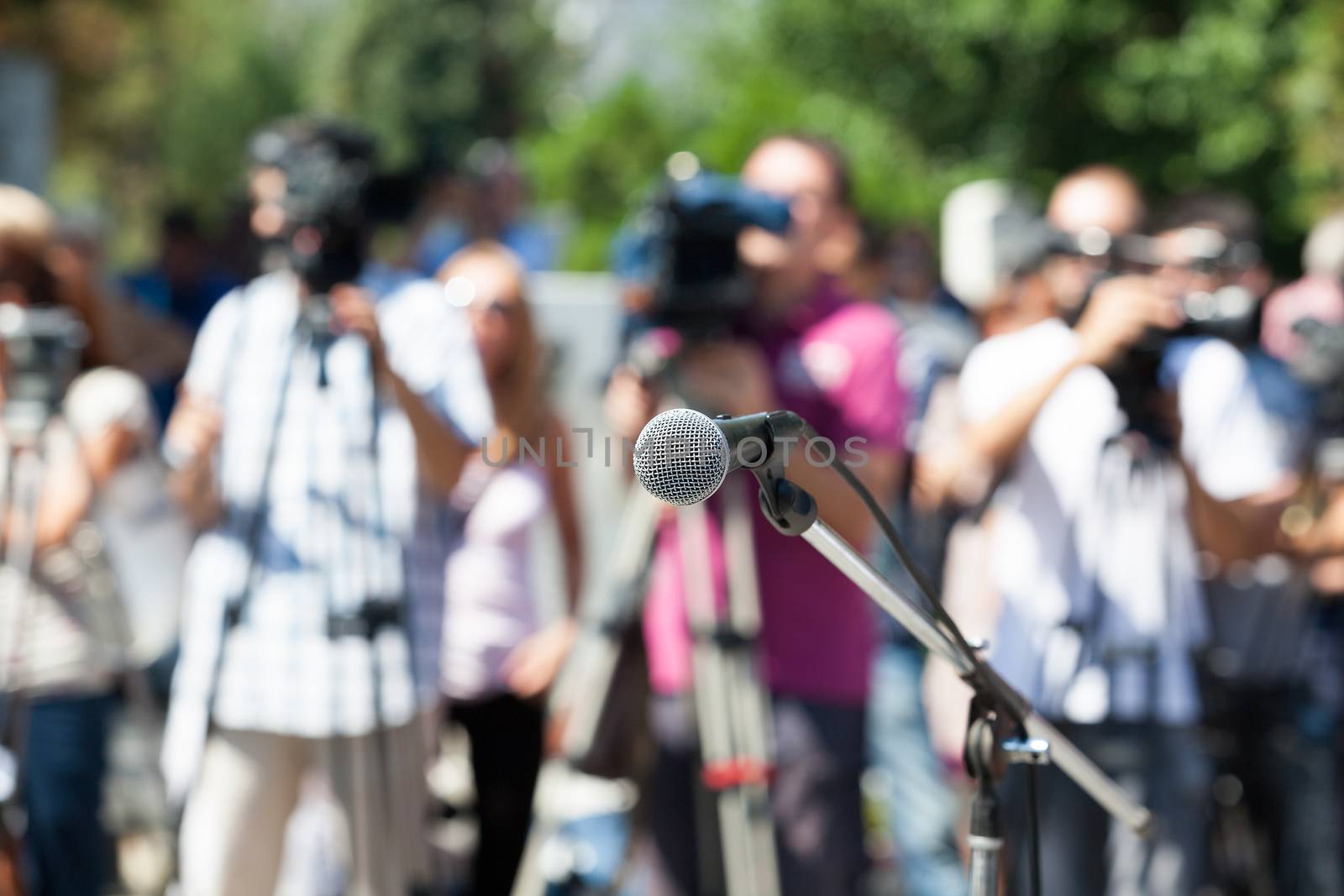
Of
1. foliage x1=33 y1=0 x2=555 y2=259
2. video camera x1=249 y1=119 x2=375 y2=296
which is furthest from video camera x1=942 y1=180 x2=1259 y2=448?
foliage x1=33 y1=0 x2=555 y2=259

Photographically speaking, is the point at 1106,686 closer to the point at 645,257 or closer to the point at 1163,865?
the point at 1163,865

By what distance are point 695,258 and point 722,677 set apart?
854 millimetres

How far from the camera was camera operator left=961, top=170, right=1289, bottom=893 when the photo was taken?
10.3 feet

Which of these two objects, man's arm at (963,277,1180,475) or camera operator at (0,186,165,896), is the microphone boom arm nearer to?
man's arm at (963,277,1180,475)

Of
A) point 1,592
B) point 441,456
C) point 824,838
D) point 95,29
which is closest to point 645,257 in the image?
point 441,456

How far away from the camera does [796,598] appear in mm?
3400

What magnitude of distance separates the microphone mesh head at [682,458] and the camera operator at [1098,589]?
173cm

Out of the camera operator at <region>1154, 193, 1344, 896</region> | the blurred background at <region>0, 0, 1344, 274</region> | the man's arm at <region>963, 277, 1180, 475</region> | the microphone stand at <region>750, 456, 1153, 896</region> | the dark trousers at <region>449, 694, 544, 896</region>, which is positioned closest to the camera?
the microphone stand at <region>750, 456, 1153, 896</region>

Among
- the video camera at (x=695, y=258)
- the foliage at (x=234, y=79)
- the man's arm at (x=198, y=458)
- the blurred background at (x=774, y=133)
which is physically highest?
the foliage at (x=234, y=79)

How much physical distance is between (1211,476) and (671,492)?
2.47m

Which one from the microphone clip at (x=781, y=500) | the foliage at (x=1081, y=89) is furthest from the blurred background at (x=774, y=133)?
the microphone clip at (x=781, y=500)

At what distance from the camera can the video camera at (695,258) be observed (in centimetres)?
323

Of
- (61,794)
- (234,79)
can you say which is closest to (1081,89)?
(61,794)

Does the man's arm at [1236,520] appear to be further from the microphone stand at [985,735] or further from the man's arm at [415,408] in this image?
the man's arm at [415,408]
